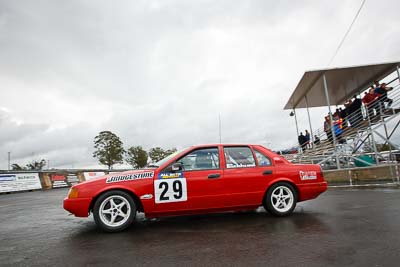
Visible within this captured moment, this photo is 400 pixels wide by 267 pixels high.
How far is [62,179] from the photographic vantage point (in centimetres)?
2417

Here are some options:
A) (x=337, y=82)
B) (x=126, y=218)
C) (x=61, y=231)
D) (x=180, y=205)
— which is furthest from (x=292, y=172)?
(x=337, y=82)

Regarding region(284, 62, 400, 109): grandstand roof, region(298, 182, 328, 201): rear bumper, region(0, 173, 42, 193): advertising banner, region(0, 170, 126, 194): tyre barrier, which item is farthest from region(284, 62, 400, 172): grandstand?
region(0, 173, 42, 193): advertising banner

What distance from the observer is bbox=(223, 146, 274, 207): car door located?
446 cm

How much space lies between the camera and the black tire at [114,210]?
4.01 m

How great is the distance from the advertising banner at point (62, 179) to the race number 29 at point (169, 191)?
22822 millimetres

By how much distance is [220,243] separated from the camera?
3.27 metres

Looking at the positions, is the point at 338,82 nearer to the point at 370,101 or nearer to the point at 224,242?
the point at 370,101

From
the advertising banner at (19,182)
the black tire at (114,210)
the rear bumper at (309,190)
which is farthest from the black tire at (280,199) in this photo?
the advertising banner at (19,182)

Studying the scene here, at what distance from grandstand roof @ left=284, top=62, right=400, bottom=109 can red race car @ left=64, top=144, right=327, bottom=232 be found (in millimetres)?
8108

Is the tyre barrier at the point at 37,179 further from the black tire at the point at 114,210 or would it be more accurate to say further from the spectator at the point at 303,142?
the spectator at the point at 303,142

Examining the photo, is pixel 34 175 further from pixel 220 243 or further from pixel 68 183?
pixel 220 243

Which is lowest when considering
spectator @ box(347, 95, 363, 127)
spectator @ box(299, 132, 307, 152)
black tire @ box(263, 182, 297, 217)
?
black tire @ box(263, 182, 297, 217)

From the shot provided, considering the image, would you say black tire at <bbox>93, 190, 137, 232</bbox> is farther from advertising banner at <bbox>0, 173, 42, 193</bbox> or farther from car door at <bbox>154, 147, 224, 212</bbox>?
advertising banner at <bbox>0, 173, 42, 193</bbox>

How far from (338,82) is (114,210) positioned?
13110 millimetres
